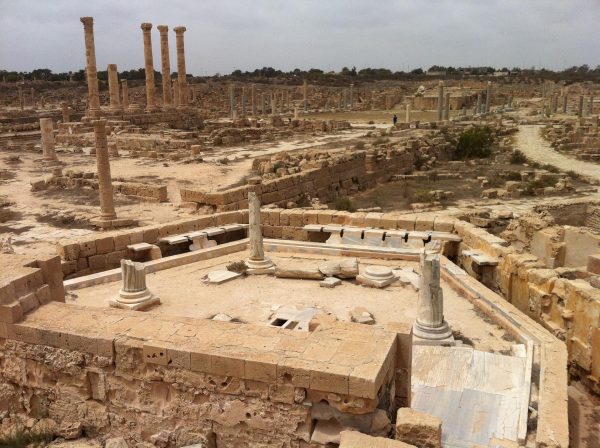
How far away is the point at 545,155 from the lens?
3148 cm

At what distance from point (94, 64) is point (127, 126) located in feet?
15.4

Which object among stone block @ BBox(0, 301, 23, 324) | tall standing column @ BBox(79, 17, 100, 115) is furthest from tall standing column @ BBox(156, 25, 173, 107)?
stone block @ BBox(0, 301, 23, 324)

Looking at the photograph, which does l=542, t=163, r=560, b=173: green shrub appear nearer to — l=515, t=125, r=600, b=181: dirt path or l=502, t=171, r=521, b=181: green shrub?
l=515, t=125, r=600, b=181: dirt path

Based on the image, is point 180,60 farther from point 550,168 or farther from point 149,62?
point 550,168

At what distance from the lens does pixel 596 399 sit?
305 inches

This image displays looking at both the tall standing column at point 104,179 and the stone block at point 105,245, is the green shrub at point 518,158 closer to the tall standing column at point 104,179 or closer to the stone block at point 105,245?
the tall standing column at point 104,179

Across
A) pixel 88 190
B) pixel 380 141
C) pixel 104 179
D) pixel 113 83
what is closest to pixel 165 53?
pixel 113 83

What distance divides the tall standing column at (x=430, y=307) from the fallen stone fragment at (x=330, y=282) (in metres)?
2.35

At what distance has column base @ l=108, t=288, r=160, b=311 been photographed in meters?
9.02

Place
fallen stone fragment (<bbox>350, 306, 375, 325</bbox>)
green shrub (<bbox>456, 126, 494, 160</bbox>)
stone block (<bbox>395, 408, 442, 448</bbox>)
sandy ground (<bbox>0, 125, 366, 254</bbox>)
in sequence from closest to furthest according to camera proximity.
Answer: stone block (<bbox>395, 408, 442, 448</bbox>)
fallen stone fragment (<bbox>350, 306, 375, 325</bbox>)
sandy ground (<bbox>0, 125, 366, 254</bbox>)
green shrub (<bbox>456, 126, 494, 160</bbox>)

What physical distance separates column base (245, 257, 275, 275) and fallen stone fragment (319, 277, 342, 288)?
1.12 metres

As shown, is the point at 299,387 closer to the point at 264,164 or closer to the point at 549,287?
the point at 549,287

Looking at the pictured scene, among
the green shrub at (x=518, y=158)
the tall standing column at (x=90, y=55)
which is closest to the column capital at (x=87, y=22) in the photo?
the tall standing column at (x=90, y=55)

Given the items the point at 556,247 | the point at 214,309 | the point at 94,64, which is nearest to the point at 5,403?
the point at 214,309
